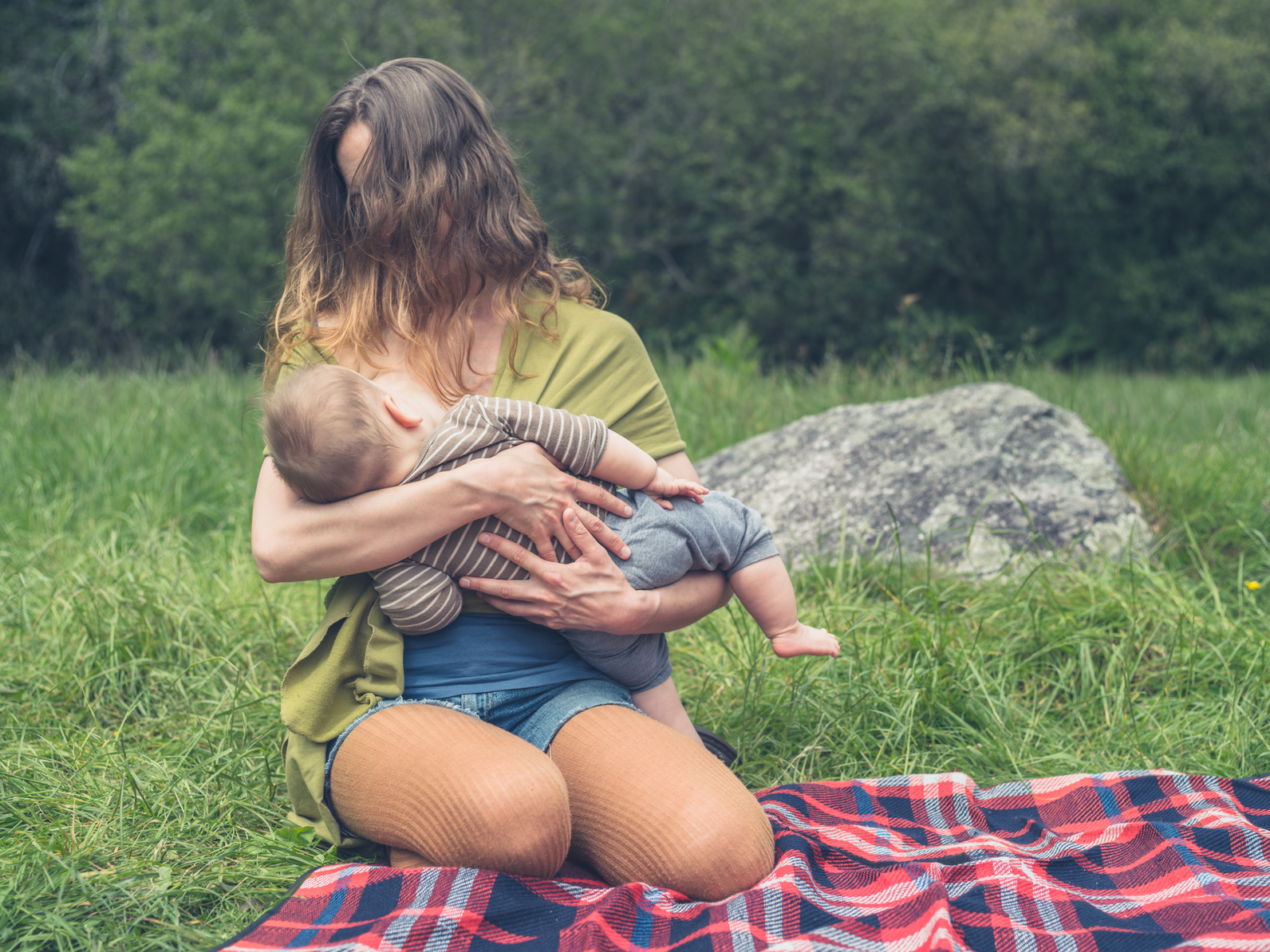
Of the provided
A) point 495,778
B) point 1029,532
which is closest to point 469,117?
point 495,778

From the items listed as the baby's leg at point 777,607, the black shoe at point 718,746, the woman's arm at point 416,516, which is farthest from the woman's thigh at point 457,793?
the black shoe at point 718,746

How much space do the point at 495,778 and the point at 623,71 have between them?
12592 mm

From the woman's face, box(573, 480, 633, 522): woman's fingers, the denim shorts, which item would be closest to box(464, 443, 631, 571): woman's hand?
box(573, 480, 633, 522): woman's fingers

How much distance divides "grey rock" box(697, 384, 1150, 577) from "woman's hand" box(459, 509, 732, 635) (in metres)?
1.49

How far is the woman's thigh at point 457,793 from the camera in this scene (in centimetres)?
168

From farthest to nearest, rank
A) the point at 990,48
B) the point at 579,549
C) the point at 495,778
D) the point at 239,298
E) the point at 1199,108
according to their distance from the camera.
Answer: the point at 1199,108
the point at 990,48
the point at 239,298
the point at 579,549
the point at 495,778

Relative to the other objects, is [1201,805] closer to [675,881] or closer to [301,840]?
[675,881]

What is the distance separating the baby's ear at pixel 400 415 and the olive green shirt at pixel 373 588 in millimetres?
223

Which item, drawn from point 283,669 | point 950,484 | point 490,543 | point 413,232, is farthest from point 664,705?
point 950,484

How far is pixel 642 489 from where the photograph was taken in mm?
2037

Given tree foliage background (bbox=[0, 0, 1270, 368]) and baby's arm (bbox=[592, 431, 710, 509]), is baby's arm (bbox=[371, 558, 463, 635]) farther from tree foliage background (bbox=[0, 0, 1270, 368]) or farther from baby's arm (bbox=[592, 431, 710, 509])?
tree foliage background (bbox=[0, 0, 1270, 368])

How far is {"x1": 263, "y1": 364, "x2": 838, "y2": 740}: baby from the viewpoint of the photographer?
181cm

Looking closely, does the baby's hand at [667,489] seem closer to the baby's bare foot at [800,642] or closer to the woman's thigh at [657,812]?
the baby's bare foot at [800,642]

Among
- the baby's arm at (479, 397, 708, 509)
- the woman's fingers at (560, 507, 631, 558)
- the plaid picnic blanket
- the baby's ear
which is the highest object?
the baby's ear
